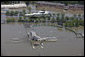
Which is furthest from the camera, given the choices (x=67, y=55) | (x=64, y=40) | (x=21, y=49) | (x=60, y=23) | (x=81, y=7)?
(x=81, y=7)

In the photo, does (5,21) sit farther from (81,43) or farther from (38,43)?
(81,43)

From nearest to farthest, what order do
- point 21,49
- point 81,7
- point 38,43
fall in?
1. point 21,49
2. point 38,43
3. point 81,7

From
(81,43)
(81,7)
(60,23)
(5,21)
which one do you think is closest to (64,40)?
(81,43)

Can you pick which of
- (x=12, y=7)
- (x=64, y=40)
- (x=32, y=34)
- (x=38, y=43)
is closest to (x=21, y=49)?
(x=38, y=43)

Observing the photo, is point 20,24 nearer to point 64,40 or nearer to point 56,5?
point 64,40

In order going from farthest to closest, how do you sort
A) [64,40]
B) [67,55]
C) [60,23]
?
1. [60,23]
2. [64,40]
3. [67,55]

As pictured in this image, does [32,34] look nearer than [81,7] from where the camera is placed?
Yes
